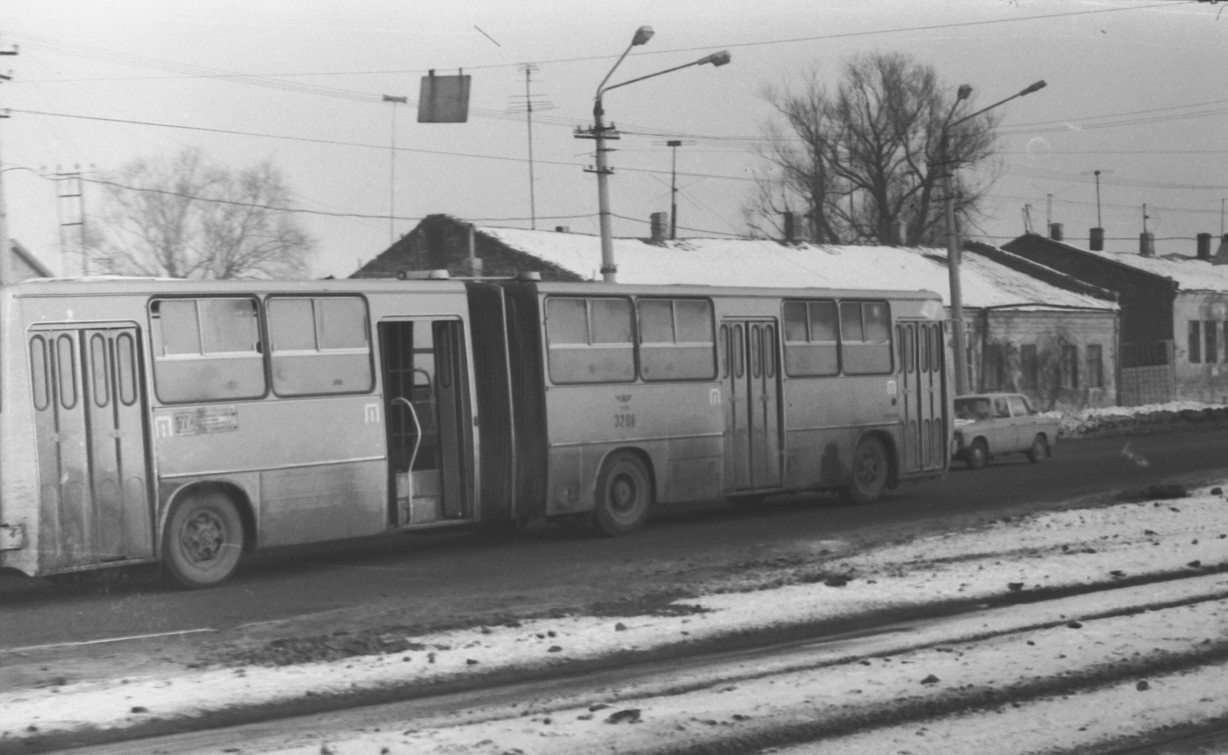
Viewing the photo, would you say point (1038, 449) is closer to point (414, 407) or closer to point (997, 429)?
point (997, 429)

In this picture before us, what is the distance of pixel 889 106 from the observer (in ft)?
259

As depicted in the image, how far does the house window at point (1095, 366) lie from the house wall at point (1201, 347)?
6851 mm

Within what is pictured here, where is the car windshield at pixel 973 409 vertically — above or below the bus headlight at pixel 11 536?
below

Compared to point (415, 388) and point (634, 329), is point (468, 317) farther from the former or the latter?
point (634, 329)

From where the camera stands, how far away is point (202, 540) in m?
15.2

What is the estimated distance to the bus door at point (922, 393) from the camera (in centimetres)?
2384

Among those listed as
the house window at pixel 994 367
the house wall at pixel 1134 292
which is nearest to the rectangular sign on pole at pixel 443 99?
the house window at pixel 994 367

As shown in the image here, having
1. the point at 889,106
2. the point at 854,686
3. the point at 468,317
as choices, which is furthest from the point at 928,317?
the point at 889,106

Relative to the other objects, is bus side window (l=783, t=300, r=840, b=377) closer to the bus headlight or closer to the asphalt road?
the asphalt road

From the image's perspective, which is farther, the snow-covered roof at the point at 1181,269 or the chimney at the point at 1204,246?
the chimney at the point at 1204,246

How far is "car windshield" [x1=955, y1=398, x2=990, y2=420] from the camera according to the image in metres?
33.3

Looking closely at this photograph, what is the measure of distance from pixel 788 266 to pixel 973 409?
21934 millimetres

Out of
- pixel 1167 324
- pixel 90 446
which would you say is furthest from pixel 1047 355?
pixel 90 446

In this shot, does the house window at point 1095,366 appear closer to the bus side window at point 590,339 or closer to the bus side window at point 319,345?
the bus side window at point 590,339
